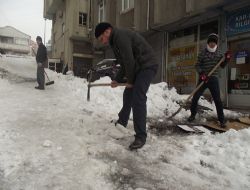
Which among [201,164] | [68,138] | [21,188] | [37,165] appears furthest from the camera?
[68,138]

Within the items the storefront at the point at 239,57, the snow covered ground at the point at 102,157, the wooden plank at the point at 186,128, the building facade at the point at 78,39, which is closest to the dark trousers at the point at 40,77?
the snow covered ground at the point at 102,157

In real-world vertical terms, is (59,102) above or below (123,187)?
above

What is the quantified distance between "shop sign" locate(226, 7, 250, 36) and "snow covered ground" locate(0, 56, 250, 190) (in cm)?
604

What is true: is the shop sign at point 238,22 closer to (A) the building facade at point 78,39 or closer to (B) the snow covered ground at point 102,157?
(B) the snow covered ground at point 102,157

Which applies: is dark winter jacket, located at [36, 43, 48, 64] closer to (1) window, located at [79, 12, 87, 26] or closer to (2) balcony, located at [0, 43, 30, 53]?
(1) window, located at [79, 12, 87, 26]

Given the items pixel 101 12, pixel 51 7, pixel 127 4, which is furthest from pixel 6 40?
pixel 127 4

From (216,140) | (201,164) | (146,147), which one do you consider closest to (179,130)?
(216,140)

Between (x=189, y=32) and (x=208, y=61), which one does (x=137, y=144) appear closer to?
(x=208, y=61)

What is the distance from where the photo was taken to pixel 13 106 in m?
7.13

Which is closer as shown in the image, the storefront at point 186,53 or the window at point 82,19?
the storefront at point 186,53

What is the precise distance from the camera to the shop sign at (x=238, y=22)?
10.4m

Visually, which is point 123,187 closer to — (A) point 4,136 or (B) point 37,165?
(B) point 37,165

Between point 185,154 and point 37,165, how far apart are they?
195cm

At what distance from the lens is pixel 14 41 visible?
218 ft
